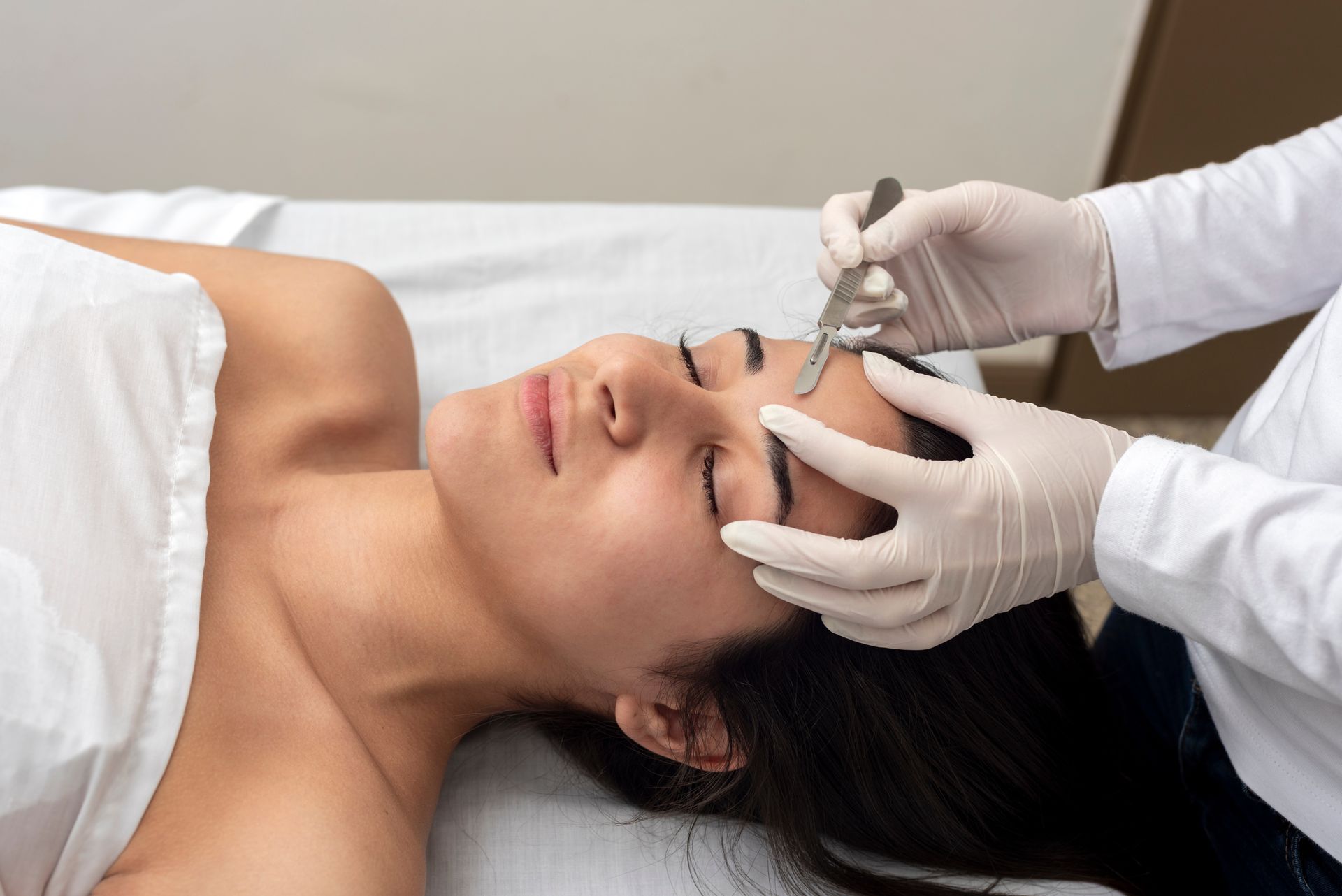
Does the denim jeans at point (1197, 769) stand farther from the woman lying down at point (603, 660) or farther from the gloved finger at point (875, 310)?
the gloved finger at point (875, 310)

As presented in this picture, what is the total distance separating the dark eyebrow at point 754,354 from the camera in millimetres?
1103

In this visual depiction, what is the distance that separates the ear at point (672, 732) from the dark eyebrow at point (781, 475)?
252mm

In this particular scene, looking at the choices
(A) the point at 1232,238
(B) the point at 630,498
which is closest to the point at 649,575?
(B) the point at 630,498

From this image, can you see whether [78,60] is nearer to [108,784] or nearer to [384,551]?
[384,551]

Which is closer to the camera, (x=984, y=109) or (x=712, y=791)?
(x=712, y=791)

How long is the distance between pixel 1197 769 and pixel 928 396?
61 cm

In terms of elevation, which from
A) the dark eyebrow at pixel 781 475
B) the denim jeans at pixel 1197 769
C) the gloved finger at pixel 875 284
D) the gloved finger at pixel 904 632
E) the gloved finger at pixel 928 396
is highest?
the gloved finger at pixel 875 284

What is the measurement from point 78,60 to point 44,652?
5.13 feet

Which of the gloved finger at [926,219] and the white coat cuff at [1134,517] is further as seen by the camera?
the gloved finger at [926,219]

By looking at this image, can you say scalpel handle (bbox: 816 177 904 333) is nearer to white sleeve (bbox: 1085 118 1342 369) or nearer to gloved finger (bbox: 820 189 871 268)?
gloved finger (bbox: 820 189 871 268)

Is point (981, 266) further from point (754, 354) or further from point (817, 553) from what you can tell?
point (817, 553)

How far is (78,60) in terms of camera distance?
200cm

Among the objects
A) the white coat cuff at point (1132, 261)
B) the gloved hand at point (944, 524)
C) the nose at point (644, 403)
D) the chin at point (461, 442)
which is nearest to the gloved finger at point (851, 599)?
the gloved hand at point (944, 524)

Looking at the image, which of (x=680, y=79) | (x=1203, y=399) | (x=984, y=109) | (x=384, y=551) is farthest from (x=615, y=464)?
(x=1203, y=399)
